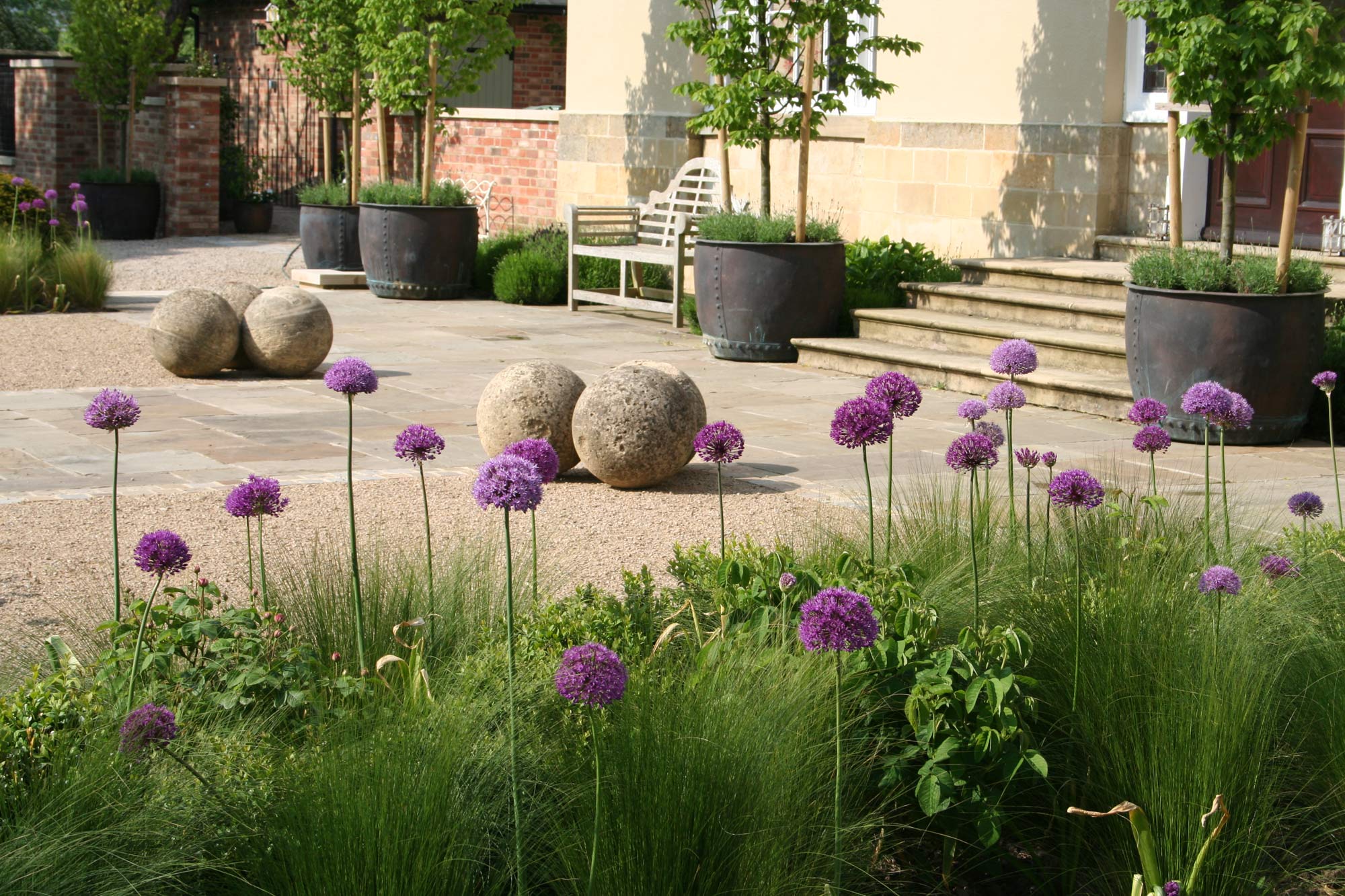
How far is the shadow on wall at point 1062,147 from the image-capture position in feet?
39.8

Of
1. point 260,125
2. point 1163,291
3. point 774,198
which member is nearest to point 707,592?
point 1163,291

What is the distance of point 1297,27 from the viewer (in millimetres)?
7891

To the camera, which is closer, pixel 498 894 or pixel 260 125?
pixel 498 894

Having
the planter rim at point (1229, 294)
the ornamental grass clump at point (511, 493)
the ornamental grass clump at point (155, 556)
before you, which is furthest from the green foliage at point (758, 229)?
the ornamental grass clump at point (511, 493)

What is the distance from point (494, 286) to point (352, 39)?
460 centimetres

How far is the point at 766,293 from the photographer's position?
11375 millimetres

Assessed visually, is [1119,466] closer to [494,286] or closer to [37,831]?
[37,831]

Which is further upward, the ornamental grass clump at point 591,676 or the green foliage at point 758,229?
the green foliage at point 758,229

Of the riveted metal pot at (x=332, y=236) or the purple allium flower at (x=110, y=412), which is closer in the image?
the purple allium flower at (x=110, y=412)

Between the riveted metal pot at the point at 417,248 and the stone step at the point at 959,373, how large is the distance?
501cm

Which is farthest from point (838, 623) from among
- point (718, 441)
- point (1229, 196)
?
point (1229, 196)

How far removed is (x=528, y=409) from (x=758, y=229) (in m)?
4.66

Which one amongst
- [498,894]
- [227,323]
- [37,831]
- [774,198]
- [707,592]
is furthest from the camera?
[774,198]

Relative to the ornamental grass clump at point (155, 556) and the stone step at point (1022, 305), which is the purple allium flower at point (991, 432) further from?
the stone step at point (1022, 305)
